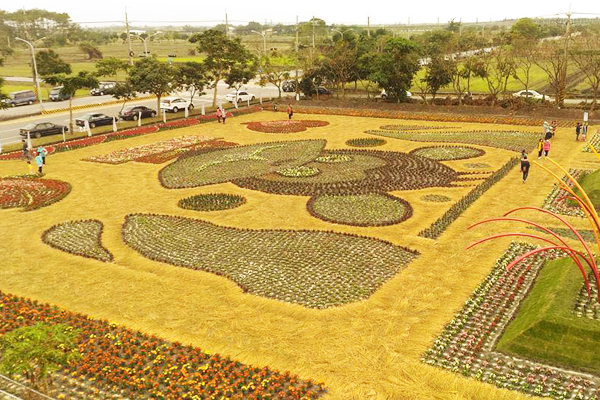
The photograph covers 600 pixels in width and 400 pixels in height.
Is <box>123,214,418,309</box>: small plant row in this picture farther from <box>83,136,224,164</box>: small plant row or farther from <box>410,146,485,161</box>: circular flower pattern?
<box>410,146,485,161</box>: circular flower pattern

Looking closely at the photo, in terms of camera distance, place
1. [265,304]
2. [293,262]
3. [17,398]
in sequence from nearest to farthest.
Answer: [17,398]
[265,304]
[293,262]

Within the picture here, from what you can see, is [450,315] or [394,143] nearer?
[450,315]

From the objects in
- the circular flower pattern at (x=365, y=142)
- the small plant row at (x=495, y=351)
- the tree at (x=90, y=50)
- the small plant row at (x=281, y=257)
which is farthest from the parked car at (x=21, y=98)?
the small plant row at (x=495, y=351)

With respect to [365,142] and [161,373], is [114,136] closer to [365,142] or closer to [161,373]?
[365,142]

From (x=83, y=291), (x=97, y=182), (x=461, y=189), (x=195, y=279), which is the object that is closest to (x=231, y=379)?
(x=195, y=279)

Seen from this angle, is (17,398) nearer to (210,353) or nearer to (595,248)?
(210,353)

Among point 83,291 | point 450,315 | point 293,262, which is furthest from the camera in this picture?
point 293,262

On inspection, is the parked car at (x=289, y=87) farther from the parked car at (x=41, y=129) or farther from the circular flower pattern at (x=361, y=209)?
the circular flower pattern at (x=361, y=209)
